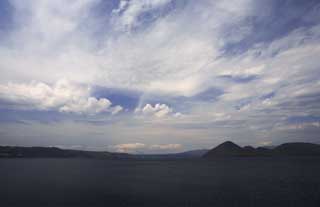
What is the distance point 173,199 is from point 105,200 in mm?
13533

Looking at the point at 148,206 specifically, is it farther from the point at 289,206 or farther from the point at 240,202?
the point at 289,206

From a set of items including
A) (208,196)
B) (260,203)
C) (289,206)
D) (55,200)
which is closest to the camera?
(289,206)

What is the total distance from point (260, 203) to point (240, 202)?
3451 mm

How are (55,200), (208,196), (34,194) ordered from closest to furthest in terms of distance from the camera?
(55,200)
(208,196)
(34,194)

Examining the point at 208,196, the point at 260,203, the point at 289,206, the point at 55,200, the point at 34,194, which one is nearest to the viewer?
the point at 289,206

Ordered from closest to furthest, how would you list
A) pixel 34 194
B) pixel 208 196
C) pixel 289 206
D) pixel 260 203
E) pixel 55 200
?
1. pixel 289 206
2. pixel 260 203
3. pixel 55 200
4. pixel 208 196
5. pixel 34 194

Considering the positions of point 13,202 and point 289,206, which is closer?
point 289,206

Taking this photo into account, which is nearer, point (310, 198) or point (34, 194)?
point (310, 198)

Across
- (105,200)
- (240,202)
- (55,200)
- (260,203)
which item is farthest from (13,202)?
(260,203)

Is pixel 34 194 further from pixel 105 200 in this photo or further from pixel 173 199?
pixel 173 199

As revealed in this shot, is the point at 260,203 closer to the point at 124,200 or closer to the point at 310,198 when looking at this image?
the point at 310,198

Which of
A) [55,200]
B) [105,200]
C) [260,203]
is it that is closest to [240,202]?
[260,203]

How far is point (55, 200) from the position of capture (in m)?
47.1

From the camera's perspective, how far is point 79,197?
50031 millimetres
